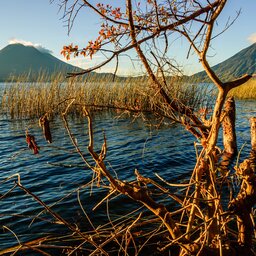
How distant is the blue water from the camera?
5.07 metres

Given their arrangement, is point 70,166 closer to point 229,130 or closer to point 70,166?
point 70,166

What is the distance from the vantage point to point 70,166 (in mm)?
3094

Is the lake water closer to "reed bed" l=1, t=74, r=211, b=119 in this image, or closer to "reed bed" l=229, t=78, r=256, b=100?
"reed bed" l=1, t=74, r=211, b=119

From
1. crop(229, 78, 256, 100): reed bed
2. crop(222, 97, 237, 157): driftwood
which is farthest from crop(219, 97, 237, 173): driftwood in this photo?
crop(229, 78, 256, 100): reed bed

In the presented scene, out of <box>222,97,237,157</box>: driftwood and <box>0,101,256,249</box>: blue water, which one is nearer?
<box>0,101,256,249</box>: blue water

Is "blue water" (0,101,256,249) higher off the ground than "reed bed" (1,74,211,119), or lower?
lower

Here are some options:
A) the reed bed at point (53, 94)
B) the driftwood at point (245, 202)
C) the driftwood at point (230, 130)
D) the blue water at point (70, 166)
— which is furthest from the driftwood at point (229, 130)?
the reed bed at point (53, 94)

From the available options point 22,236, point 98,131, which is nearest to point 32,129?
point 98,131

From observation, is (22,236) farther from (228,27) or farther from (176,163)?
(176,163)

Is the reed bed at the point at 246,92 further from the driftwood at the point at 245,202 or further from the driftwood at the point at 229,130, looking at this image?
the driftwood at the point at 245,202

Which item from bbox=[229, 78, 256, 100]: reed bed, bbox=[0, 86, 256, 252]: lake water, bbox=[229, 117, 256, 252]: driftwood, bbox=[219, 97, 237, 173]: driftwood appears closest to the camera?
bbox=[229, 117, 256, 252]: driftwood

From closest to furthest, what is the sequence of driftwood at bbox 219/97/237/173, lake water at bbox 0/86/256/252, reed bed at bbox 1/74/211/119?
lake water at bbox 0/86/256/252 → driftwood at bbox 219/97/237/173 → reed bed at bbox 1/74/211/119

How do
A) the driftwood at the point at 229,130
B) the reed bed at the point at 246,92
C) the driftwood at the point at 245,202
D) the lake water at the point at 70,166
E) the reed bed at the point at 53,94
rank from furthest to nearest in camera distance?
the reed bed at the point at 246,92, the reed bed at the point at 53,94, the driftwood at the point at 229,130, the lake water at the point at 70,166, the driftwood at the point at 245,202

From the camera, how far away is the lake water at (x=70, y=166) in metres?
5.05
